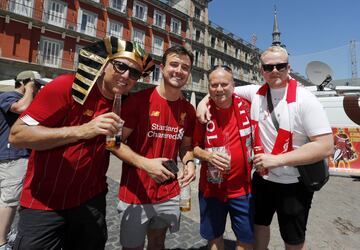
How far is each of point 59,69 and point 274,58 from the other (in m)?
22.9

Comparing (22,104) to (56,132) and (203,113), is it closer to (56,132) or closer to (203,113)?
(56,132)

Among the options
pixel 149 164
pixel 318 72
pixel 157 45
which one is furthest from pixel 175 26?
pixel 149 164

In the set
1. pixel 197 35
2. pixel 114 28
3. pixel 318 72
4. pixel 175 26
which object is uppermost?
pixel 197 35

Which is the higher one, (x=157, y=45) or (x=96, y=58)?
(x=157, y=45)

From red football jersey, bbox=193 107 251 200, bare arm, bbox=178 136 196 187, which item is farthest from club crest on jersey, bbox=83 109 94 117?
red football jersey, bbox=193 107 251 200

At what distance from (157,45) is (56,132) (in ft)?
101

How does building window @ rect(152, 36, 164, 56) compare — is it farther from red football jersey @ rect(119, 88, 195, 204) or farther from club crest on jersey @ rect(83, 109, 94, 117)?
club crest on jersey @ rect(83, 109, 94, 117)

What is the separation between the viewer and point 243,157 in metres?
2.37

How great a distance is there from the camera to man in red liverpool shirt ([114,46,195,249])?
2119mm

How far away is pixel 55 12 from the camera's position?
22281mm

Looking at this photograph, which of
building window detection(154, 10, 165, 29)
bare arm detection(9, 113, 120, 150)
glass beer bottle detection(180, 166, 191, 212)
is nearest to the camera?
bare arm detection(9, 113, 120, 150)

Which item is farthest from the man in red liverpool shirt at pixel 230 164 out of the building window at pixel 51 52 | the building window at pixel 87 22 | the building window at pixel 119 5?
the building window at pixel 119 5

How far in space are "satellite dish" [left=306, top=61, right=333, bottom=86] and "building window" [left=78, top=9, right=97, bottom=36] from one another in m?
21.4

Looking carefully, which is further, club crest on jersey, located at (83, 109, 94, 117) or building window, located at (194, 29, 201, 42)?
building window, located at (194, 29, 201, 42)
